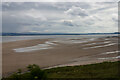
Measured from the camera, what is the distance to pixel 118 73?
200 inches

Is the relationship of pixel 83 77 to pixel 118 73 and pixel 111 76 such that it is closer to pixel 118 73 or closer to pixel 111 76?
pixel 111 76

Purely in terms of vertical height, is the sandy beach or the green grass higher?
the green grass

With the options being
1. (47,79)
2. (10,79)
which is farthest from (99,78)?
(10,79)

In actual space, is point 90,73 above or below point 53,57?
above

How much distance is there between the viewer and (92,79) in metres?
4.89

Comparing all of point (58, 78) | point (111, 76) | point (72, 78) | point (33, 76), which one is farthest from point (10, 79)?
point (111, 76)

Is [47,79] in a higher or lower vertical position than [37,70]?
lower

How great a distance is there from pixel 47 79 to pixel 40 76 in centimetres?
32

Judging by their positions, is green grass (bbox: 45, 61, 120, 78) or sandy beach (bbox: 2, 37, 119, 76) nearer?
green grass (bbox: 45, 61, 120, 78)

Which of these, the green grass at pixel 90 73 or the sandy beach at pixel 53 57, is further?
the sandy beach at pixel 53 57

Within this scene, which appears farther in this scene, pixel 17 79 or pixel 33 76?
pixel 17 79

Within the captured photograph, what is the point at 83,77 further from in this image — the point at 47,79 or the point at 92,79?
the point at 47,79

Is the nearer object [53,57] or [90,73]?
[90,73]

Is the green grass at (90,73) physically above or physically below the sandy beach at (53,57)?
above
